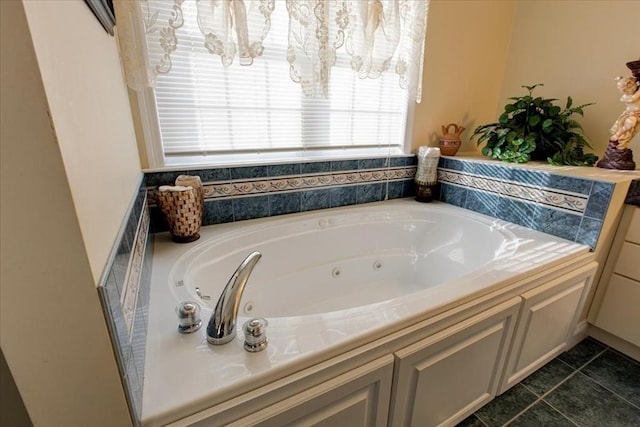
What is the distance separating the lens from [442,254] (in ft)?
5.99

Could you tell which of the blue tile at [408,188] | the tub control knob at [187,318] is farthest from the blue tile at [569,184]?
the tub control knob at [187,318]

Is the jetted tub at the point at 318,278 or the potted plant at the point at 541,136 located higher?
the potted plant at the point at 541,136

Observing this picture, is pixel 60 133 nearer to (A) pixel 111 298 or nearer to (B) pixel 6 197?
(B) pixel 6 197

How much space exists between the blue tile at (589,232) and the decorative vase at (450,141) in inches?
34.5

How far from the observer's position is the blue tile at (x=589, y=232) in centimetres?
136

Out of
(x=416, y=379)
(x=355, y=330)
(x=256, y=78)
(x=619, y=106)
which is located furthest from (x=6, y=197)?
(x=619, y=106)

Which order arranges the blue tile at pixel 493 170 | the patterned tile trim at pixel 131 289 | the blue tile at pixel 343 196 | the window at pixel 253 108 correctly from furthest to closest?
the blue tile at pixel 343 196
the blue tile at pixel 493 170
the window at pixel 253 108
the patterned tile trim at pixel 131 289

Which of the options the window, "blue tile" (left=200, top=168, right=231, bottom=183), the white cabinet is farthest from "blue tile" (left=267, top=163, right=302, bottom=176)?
the white cabinet

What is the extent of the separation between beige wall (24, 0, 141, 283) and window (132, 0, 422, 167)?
1.61ft

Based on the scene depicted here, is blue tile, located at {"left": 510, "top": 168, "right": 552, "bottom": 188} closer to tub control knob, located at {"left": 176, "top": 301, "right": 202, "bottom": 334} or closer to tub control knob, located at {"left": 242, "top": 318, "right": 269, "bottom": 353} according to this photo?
tub control knob, located at {"left": 242, "top": 318, "right": 269, "bottom": 353}

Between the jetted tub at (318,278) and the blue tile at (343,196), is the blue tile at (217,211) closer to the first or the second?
the jetted tub at (318,278)

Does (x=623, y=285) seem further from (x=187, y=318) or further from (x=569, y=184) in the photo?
(x=187, y=318)

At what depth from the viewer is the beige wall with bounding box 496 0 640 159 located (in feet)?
5.50

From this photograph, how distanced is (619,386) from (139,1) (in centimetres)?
267
